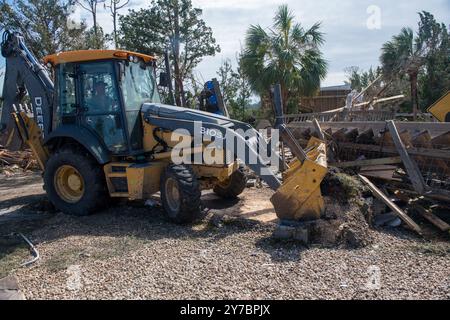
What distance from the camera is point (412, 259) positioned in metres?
4.95

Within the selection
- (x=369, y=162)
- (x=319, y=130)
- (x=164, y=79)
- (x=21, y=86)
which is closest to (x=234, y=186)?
(x=319, y=130)

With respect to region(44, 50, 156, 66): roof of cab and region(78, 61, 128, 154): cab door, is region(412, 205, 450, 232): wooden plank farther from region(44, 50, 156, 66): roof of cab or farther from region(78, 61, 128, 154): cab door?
region(44, 50, 156, 66): roof of cab

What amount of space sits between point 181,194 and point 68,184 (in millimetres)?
2557

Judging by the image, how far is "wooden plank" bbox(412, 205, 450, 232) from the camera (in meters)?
5.86

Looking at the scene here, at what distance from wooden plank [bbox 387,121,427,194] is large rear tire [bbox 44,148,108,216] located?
4770mm

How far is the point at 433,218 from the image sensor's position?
20.2 feet

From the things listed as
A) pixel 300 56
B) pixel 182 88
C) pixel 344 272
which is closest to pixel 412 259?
pixel 344 272

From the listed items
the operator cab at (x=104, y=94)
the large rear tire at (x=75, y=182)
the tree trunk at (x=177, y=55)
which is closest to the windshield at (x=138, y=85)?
the operator cab at (x=104, y=94)

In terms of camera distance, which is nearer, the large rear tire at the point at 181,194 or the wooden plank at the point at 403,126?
the large rear tire at the point at 181,194

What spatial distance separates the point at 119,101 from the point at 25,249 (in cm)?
263

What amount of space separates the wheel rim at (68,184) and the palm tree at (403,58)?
17.1 m

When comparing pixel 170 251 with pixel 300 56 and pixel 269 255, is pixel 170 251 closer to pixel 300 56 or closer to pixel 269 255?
pixel 269 255

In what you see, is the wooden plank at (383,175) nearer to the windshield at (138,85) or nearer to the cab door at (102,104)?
the windshield at (138,85)

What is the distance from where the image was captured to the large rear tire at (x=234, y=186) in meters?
8.05
